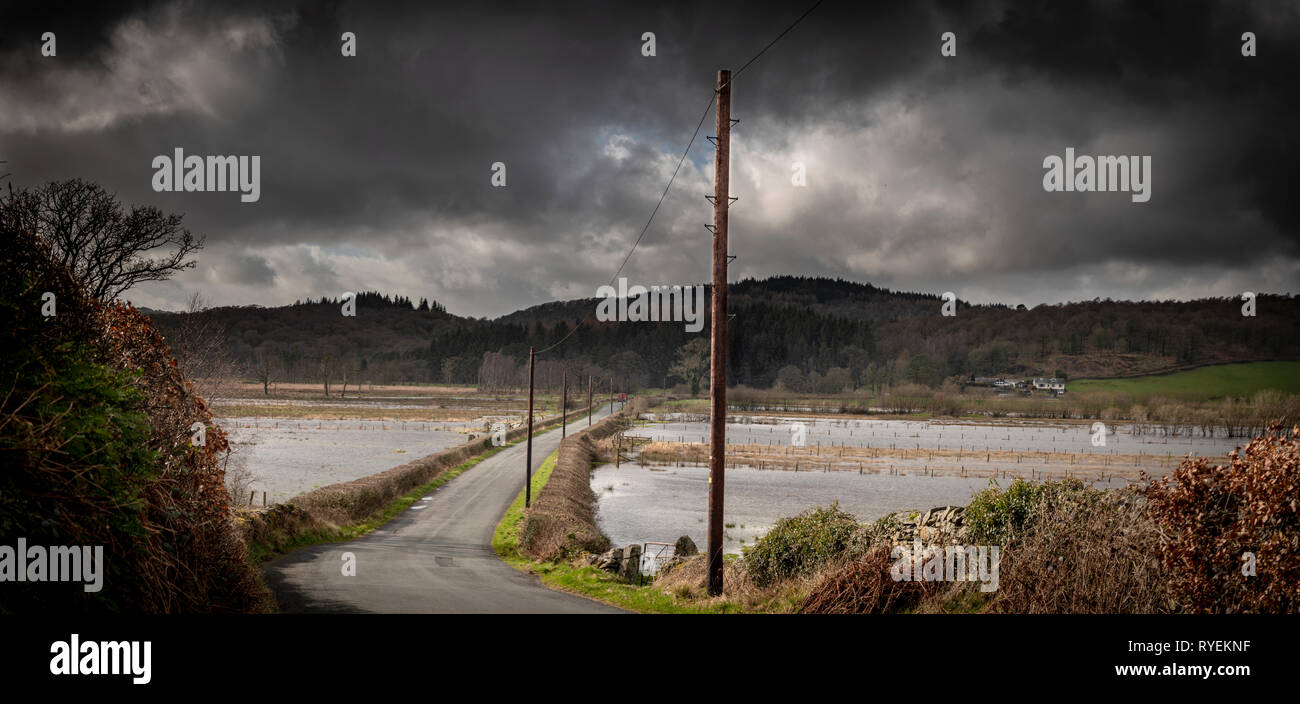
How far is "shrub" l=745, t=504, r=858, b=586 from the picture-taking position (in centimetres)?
1493

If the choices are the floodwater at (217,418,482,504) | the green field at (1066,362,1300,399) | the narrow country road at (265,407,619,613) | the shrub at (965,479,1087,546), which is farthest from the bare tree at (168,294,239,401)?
the green field at (1066,362,1300,399)

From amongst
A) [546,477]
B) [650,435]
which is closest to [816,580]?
[546,477]

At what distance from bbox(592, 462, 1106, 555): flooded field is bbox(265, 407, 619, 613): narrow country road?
8.00 meters

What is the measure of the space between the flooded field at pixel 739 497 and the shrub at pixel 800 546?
14.7 m

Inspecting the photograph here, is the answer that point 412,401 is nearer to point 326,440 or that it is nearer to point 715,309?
point 326,440

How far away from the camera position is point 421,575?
1850 cm

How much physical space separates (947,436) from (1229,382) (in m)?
128

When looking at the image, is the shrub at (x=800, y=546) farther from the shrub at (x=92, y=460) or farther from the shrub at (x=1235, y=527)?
the shrub at (x=92, y=460)

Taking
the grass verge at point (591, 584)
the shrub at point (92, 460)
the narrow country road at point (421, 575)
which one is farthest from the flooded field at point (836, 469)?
the shrub at point (92, 460)

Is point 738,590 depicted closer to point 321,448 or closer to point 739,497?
point 739,497

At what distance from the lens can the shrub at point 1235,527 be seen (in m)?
7.95

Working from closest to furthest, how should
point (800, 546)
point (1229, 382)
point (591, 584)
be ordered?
1. point (800, 546)
2. point (591, 584)
3. point (1229, 382)

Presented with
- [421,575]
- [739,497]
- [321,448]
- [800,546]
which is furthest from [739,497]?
[321,448]
